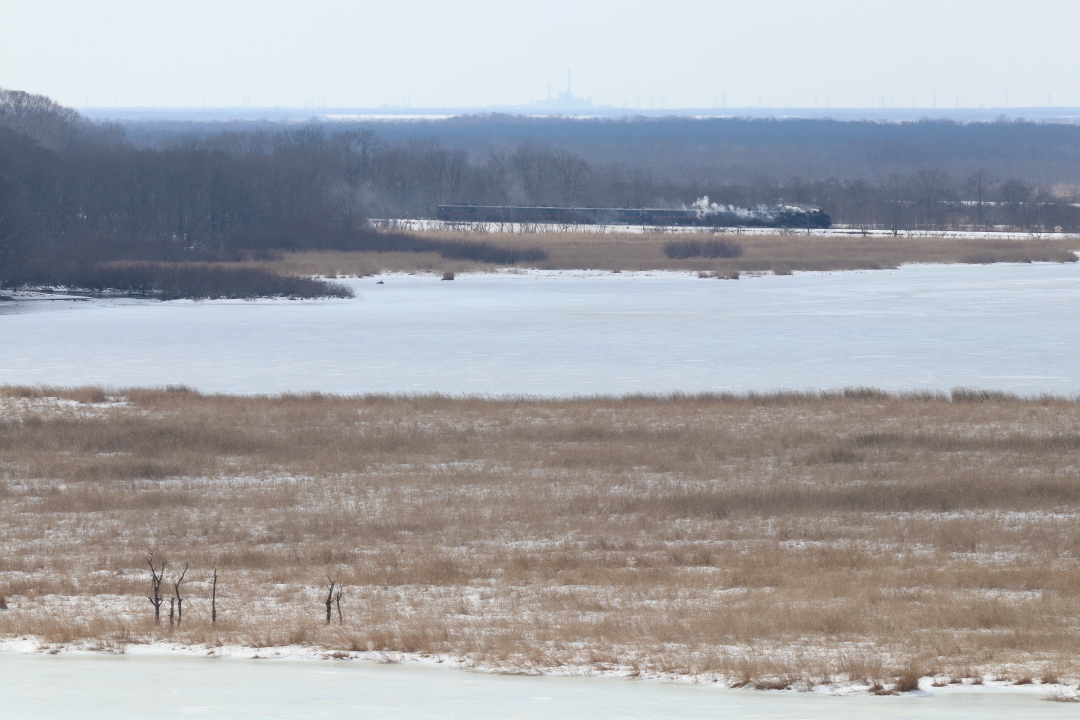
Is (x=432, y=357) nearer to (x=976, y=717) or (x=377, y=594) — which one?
(x=377, y=594)

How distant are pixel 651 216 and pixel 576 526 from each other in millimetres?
95222

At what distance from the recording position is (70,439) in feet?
80.0

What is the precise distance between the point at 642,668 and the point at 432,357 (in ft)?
92.8

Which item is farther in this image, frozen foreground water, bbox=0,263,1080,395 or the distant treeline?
the distant treeline

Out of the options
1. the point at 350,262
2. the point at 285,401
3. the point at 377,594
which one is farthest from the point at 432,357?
the point at 350,262

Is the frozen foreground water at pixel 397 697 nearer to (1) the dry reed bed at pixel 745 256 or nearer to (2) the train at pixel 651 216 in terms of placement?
(1) the dry reed bed at pixel 745 256

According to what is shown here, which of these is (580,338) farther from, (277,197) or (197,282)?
(277,197)

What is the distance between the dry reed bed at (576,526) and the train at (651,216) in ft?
253

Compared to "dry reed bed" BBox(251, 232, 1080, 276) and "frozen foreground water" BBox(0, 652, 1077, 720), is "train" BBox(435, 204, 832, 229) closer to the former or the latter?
"dry reed bed" BBox(251, 232, 1080, 276)

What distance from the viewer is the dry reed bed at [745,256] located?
70625 millimetres

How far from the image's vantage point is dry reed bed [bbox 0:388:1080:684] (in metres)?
10.7

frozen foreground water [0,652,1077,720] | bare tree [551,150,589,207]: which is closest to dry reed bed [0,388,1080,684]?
frozen foreground water [0,652,1077,720]

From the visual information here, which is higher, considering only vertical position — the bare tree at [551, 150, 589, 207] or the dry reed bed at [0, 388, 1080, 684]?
the bare tree at [551, 150, 589, 207]

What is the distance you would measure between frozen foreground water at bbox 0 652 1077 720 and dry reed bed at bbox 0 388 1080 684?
470 mm
